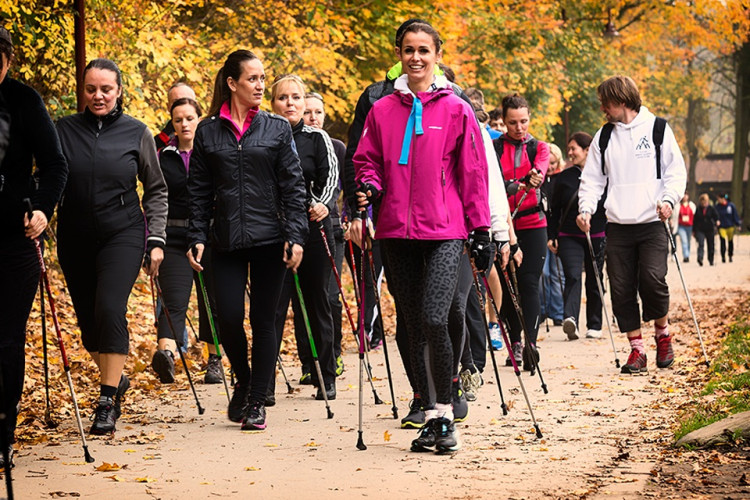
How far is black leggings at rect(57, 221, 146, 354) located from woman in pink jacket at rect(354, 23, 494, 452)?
5.13 ft

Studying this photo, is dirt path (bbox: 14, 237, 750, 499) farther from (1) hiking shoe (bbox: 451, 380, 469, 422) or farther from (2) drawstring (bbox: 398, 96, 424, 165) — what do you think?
(2) drawstring (bbox: 398, 96, 424, 165)

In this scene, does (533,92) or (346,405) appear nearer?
(346,405)

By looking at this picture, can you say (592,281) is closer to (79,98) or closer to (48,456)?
(79,98)

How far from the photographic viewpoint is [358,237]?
23.6 feet

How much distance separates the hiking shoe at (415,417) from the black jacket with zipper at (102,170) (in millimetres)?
2024

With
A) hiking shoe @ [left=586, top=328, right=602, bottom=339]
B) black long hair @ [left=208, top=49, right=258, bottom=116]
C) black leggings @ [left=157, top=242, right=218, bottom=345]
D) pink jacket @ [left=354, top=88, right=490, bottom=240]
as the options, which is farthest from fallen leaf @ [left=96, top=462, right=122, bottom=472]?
hiking shoe @ [left=586, top=328, right=602, bottom=339]

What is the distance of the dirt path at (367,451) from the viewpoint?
571 centimetres

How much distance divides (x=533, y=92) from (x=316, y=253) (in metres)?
20.0

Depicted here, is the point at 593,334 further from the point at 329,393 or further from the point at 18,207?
the point at 18,207

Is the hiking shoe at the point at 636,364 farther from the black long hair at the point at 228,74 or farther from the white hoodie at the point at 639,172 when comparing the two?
the black long hair at the point at 228,74

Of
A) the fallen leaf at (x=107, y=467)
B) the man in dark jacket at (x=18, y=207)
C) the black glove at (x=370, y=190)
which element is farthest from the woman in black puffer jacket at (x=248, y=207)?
the fallen leaf at (x=107, y=467)

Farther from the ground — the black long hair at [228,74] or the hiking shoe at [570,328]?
the black long hair at [228,74]

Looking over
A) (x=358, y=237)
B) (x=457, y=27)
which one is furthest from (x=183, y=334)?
(x=457, y=27)

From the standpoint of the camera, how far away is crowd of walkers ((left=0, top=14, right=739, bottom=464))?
6586mm
